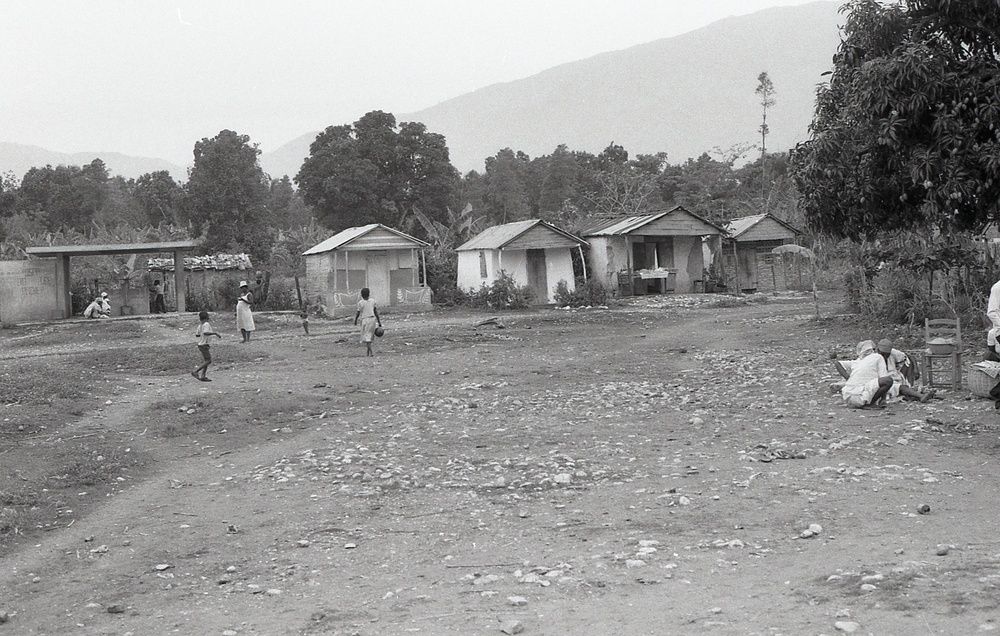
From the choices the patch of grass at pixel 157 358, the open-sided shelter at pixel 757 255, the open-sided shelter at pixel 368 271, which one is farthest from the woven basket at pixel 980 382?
the open-sided shelter at pixel 757 255

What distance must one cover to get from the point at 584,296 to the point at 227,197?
79.1 feet

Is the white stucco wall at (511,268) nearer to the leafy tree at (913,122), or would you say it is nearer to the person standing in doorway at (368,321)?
the person standing in doorway at (368,321)

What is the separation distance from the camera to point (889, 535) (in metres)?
6.96

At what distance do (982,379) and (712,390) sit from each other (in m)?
3.93

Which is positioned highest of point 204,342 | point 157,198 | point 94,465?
point 157,198

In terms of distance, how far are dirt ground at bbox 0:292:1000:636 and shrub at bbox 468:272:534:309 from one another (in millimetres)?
18189

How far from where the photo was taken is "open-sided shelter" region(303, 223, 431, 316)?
117 ft

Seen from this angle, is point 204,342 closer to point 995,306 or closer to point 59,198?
point 995,306

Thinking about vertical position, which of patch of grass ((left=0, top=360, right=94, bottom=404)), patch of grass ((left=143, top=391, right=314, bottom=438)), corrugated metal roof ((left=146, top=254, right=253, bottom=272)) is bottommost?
patch of grass ((left=143, top=391, right=314, bottom=438))

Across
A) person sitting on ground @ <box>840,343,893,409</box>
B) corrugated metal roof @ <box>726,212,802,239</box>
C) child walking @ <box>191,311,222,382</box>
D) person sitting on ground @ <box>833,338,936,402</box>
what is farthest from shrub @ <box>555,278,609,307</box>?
person sitting on ground @ <box>840,343,893,409</box>

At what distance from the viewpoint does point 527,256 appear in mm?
38938

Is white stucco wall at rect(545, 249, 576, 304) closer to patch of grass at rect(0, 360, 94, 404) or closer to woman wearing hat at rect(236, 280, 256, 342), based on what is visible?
woman wearing hat at rect(236, 280, 256, 342)

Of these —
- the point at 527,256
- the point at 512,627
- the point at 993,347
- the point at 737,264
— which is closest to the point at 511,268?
the point at 527,256

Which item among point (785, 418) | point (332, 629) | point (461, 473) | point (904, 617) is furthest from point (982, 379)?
point (332, 629)
